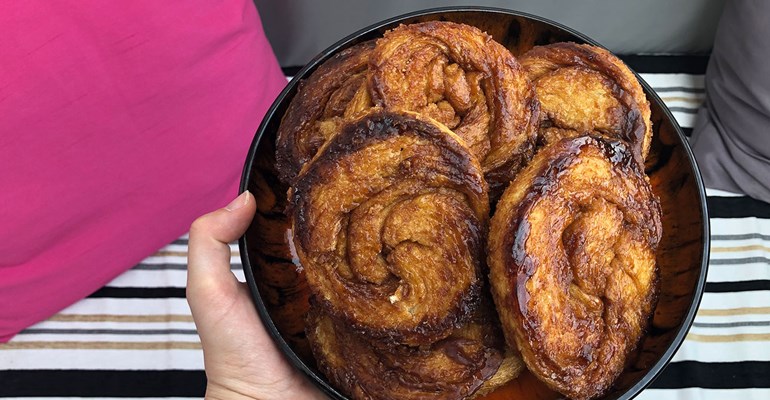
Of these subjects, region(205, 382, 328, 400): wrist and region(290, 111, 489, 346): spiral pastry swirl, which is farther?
region(205, 382, 328, 400): wrist

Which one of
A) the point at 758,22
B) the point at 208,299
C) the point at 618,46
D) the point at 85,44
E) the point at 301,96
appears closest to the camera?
the point at 301,96

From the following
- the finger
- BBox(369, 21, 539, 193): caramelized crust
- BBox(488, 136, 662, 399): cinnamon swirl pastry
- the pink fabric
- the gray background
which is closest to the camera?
BBox(488, 136, 662, 399): cinnamon swirl pastry

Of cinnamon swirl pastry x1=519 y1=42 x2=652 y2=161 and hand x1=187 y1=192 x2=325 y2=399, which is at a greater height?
cinnamon swirl pastry x1=519 y1=42 x2=652 y2=161

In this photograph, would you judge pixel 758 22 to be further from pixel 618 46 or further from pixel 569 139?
pixel 569 139

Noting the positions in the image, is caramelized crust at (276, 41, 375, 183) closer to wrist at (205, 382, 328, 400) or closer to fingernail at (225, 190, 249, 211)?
fingernail at (225, 190, 249, 211)

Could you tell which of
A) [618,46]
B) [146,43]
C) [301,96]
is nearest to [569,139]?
[301,96]

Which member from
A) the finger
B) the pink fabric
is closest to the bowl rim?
the finger

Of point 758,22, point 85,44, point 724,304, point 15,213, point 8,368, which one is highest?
point 85,44
